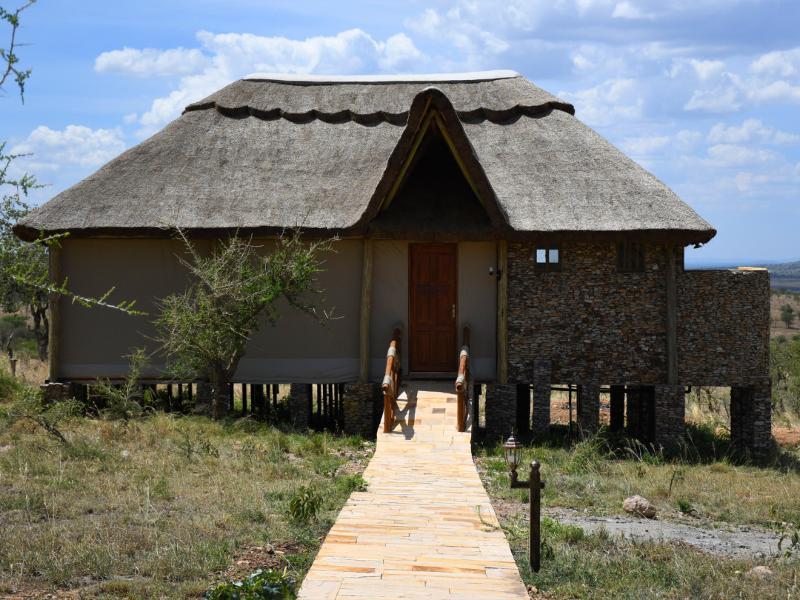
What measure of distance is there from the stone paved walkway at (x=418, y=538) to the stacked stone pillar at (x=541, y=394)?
3565 mm

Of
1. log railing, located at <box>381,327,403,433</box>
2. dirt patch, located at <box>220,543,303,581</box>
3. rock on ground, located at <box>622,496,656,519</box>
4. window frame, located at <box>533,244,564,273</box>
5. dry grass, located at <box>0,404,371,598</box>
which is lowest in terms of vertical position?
rock on ground, located at <box>622,496,656,519</box>

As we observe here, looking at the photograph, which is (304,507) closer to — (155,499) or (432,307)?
(155,499)

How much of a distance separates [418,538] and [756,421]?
986 centimetres

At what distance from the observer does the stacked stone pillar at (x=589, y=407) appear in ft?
54.0

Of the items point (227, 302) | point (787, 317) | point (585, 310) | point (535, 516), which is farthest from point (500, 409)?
point (787, 317)

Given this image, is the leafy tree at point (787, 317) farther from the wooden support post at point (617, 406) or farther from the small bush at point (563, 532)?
the small bush at point (563, 532)

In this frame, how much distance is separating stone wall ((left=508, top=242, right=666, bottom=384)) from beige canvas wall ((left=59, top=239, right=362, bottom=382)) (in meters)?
3.15

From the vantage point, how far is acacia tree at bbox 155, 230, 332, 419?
15.4 meters

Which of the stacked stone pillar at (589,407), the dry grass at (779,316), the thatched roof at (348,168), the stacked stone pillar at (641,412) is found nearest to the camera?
the thatched roof at (348,168)

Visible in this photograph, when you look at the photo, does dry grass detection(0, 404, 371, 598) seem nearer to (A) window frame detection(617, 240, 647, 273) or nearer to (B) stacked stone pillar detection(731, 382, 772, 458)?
(A) window frame detection(617, 240, 647, 273)

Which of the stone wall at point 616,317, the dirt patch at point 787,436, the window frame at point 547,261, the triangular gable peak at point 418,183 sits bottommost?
the dirt patch at point 787,436

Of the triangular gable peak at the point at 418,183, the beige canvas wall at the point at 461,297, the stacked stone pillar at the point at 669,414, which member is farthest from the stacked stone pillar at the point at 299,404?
the stacked stone pillar at the point at 669,414

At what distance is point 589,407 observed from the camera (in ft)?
54.2

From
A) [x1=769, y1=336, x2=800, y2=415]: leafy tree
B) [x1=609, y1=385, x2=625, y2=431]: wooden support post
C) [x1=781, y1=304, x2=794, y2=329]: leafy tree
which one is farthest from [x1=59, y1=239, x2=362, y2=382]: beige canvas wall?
[x1=781, y1=304, x2=794, y2=329]: leafy tree
